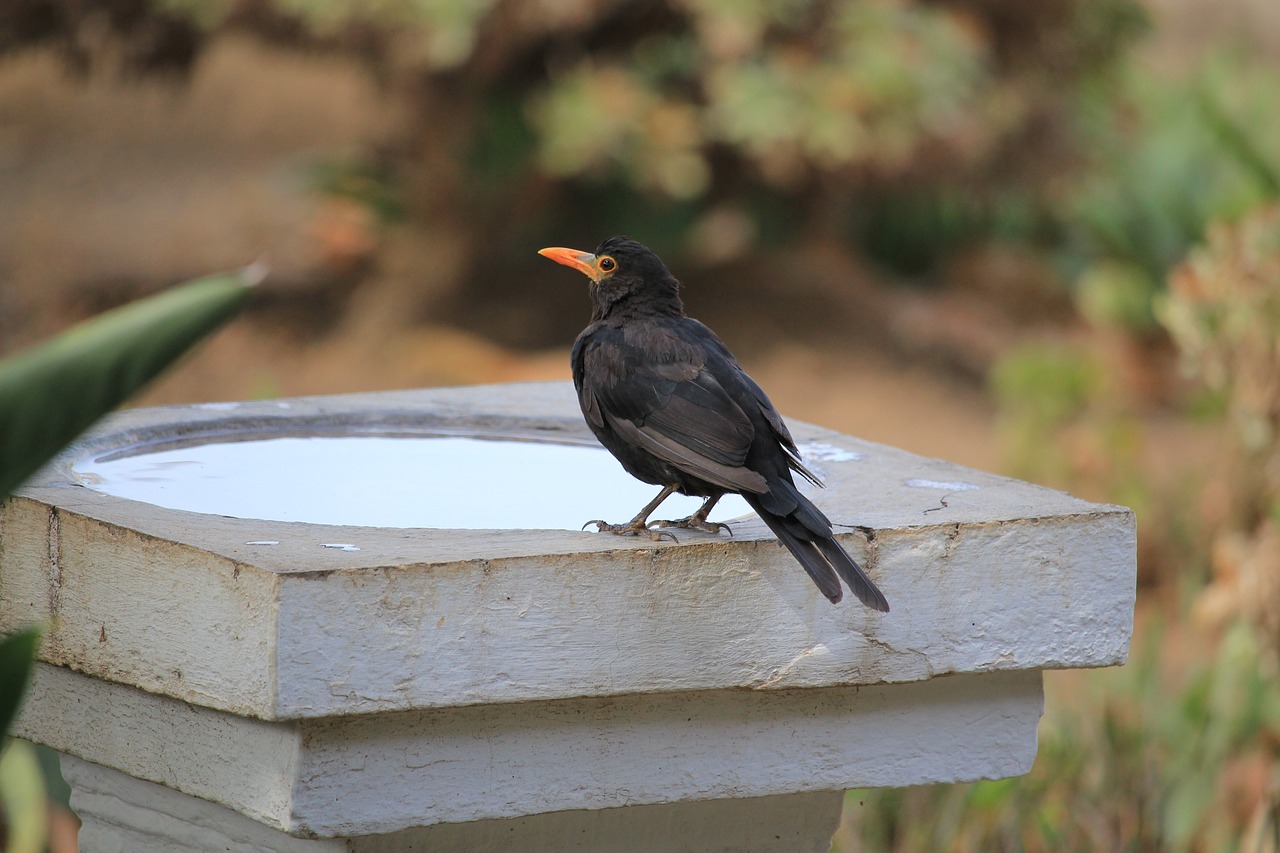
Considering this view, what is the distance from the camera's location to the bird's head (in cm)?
247

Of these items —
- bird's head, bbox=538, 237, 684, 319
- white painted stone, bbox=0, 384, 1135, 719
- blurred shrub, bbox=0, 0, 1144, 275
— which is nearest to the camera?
white painted stone, bbox=0, 384, 1135, 719

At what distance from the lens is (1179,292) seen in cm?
487

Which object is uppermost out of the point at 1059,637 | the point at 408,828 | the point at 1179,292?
the point at 1179,292

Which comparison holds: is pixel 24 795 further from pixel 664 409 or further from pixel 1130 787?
pixel 1130 787

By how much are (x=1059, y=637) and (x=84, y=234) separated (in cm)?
810

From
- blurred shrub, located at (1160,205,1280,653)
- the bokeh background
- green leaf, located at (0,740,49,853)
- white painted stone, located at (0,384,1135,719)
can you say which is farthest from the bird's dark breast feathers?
blurred shrub, located at (1160,205,1280,653)

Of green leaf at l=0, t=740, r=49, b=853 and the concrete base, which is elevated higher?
the concrete base

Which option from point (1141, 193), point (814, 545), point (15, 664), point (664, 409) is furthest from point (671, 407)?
point (1141, 193)

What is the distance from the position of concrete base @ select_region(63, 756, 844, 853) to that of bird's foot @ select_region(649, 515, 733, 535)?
1.40 feet

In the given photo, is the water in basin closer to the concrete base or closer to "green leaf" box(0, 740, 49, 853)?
the concrete base

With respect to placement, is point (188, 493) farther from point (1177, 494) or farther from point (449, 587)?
point (1177, 494)

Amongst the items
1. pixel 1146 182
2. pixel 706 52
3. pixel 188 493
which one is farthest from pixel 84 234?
pixel 188 493

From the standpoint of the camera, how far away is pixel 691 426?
2.13 metres

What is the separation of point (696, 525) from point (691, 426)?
0.16 metres
